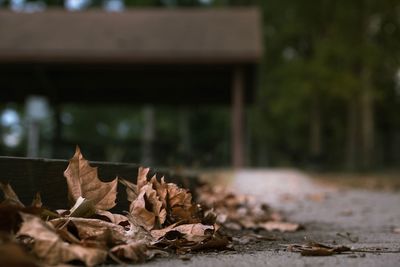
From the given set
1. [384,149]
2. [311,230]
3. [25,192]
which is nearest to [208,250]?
[25,192]

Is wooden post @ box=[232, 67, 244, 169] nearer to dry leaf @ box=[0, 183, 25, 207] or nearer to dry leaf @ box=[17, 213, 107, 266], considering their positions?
dry leaf @ box=[0, 183, 25, 207]

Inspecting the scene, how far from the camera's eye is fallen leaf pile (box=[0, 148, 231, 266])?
1.95 meters

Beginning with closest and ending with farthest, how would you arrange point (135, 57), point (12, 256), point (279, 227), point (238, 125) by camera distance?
point (12, 256)
point (279, 227)
point (135, 57)
point (238, 125)

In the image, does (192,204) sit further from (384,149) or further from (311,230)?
(384,149)

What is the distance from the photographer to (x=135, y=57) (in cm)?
1557

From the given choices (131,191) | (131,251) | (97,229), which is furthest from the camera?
(131,191)

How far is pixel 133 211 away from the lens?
2.68 metres

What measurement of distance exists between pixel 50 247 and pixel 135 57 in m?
13.9

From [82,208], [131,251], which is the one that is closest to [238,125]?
[82,208]

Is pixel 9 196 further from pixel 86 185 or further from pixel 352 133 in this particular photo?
pixel 352 133

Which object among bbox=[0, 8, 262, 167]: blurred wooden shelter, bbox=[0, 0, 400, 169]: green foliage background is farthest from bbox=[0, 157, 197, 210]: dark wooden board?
bbox=[0, 8, 262, 167]: blurred wooden shelter

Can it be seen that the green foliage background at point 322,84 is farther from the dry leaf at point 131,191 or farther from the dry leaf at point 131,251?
the dry leaf at point 131,251

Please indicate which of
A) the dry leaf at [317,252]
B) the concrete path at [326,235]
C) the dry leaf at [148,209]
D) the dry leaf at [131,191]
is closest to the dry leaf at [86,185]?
the dry leaf at [148,209]

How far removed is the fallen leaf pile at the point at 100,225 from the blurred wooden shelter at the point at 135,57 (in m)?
12.6
